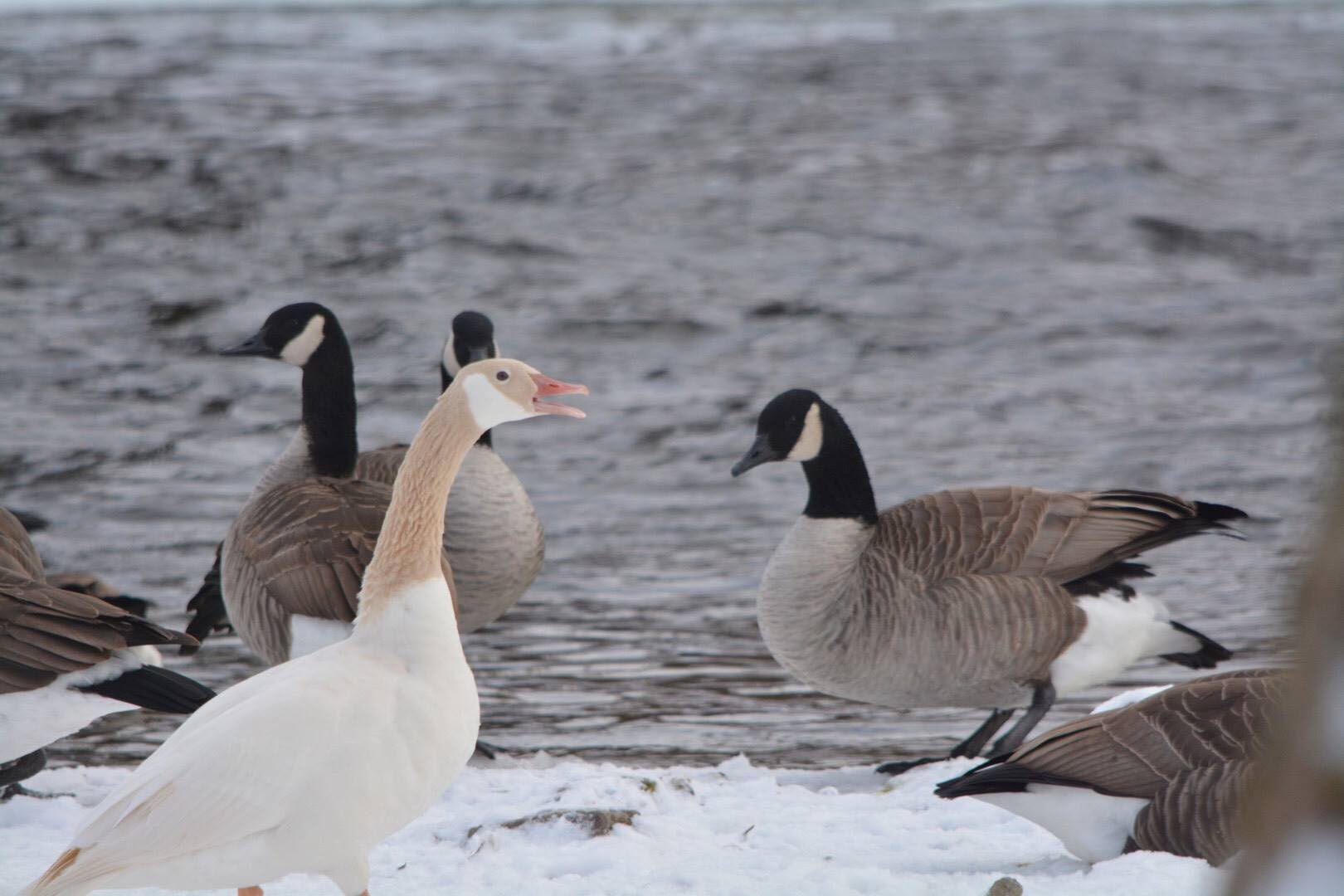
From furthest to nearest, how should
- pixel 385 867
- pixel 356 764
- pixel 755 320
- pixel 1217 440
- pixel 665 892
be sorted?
pixel 755 320 < pixel 1217 440 < pixel 385 867 < pixel 665 892 < pixel 356 764

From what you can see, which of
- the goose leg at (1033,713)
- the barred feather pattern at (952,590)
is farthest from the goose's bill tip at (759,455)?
the goose leg at (1033,713)

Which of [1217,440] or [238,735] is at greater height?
[238,735]

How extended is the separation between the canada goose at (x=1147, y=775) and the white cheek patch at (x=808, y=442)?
2.03 metres

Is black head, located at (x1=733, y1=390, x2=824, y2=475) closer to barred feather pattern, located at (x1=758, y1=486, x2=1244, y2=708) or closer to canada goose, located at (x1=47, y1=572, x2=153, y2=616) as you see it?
barred feather pattern, located at (x1=758, y1=486, x2=1244, y2=708)

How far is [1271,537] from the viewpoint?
895 centimetres

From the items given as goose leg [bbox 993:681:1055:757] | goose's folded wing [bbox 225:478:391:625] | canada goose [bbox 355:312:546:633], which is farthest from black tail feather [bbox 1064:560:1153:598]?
goose's folded wing [bbox 225:478:391:625]

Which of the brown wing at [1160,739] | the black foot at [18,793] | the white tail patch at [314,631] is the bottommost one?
the black foot at [18,793]

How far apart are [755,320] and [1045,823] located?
10653 mm

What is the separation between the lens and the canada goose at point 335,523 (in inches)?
210

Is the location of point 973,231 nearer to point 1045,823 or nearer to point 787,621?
point 787,621

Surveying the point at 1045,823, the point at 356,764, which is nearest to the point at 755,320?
the point at 1045,823

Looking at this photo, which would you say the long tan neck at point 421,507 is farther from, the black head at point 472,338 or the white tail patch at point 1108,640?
the black head at point 472,338

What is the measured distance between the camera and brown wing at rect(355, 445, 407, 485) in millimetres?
6688

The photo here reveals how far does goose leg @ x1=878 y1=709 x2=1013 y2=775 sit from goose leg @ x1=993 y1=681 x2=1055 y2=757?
2.0 inches
